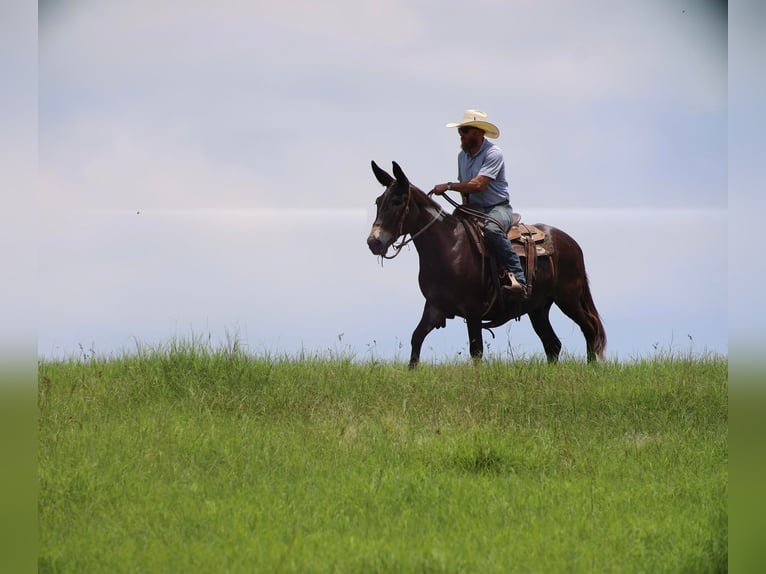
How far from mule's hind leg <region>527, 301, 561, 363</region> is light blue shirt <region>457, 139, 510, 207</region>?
1756 millimetres

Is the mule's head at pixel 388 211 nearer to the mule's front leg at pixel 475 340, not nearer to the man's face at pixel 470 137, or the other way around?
the man's face at pixel 470 137

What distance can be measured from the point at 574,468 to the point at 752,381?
6.35 feet

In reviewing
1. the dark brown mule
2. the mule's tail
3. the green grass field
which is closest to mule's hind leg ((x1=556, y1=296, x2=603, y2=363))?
the mule's tail

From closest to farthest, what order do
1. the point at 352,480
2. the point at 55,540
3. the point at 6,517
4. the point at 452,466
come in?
1. the point at 6,517
2. the point at 55,540
3. the point at 352,480
4. the point at 452,466

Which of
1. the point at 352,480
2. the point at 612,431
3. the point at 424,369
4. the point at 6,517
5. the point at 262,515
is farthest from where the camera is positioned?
the point at 424,369

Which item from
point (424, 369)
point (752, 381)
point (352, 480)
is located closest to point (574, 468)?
point (352, 480)

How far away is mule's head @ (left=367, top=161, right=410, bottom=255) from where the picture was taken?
7770 mm

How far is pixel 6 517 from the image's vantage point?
4.04m

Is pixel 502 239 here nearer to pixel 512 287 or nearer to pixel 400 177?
pixel 512 287

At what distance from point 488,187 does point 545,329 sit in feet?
7.24

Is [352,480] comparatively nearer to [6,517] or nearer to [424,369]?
[6,517]

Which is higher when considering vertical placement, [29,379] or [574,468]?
[29,379]

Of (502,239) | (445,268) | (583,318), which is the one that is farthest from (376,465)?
(583,318)

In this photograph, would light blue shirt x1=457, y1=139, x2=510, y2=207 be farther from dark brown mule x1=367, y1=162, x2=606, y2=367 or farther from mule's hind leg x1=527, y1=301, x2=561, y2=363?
mule's hind leg x1=527, y1=301, x2=561, y2=363
